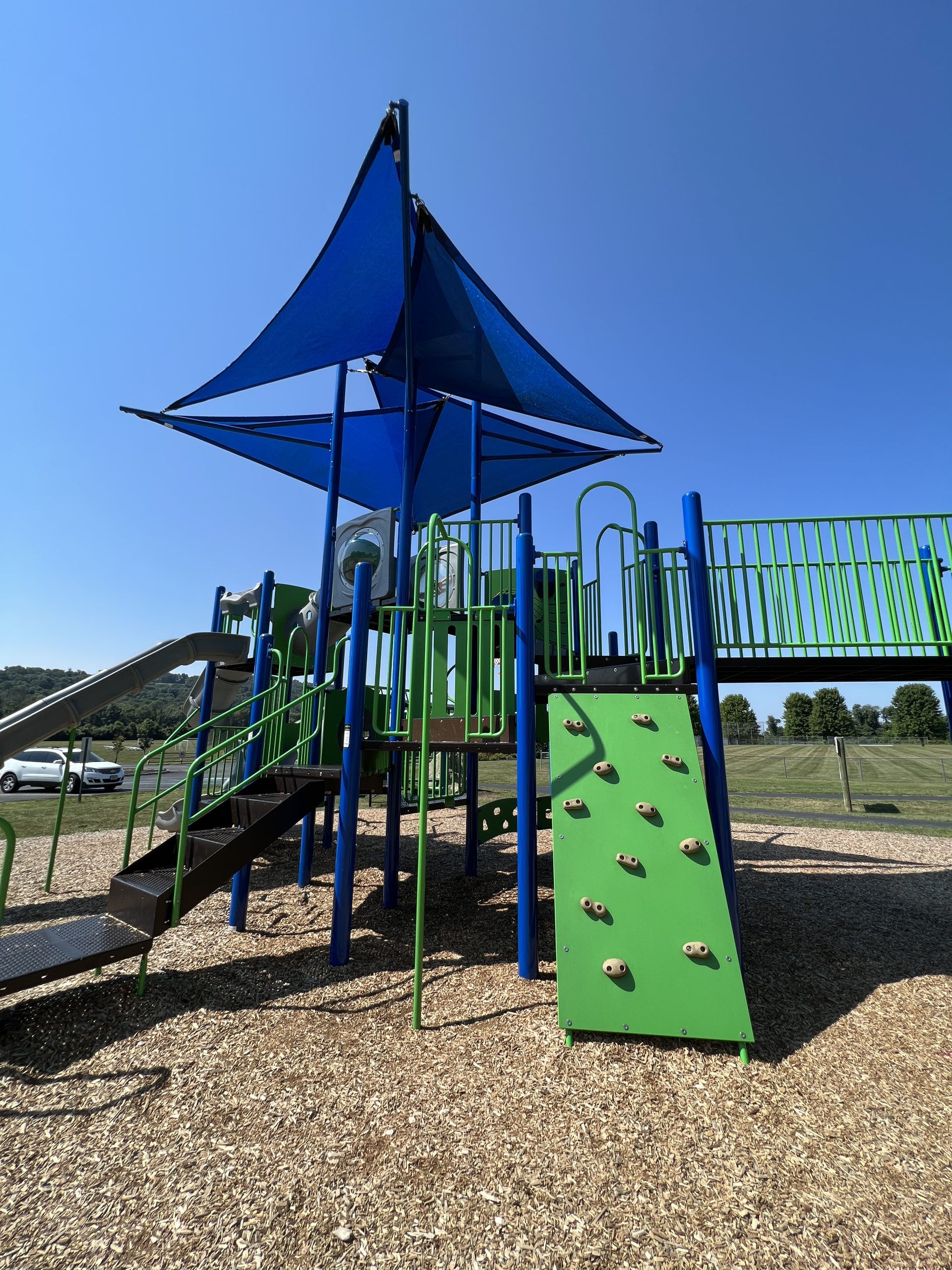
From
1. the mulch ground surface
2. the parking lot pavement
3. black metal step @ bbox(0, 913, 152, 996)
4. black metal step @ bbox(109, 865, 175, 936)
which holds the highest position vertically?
black metal step @ bbox(109, 865, 175, 936)

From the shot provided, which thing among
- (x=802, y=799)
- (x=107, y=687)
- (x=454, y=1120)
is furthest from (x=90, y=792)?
(x=802, y=799)

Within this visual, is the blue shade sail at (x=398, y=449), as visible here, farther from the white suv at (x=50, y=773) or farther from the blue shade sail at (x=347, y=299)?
the white suv at (x=50, y=773)

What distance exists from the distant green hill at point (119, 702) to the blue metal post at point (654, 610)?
64937mm

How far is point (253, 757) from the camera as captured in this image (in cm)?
658

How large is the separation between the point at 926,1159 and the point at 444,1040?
100 inches

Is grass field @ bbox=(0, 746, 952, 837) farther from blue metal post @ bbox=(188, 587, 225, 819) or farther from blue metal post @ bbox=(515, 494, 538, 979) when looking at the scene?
blue metal post @ bbox=(515, 494, 538, 979)

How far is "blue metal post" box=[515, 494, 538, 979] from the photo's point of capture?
15.4 ft

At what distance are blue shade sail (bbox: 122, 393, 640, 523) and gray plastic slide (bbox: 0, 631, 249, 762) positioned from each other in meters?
3.95

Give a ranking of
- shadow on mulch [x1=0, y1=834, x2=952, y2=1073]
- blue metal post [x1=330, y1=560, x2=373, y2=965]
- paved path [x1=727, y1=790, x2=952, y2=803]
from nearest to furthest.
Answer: shadow on mulch [x1=0, y1=834, x2=952, y2=1073] → blue metal post [x1=330, y1=560, x2=373, y2=965] → paved path [x1=727, y1=790, x2=952, y2=803]

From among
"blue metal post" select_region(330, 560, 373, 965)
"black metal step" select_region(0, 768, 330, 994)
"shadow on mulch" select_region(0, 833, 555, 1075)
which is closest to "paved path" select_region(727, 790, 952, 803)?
"shadow on mulch" select_region(0, 833, 555, 1075)

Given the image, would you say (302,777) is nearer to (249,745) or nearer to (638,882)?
(249,745)

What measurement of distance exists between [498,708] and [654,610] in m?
1.95

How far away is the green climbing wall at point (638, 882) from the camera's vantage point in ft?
12.1

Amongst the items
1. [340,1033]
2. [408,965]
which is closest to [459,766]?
[408,965]
